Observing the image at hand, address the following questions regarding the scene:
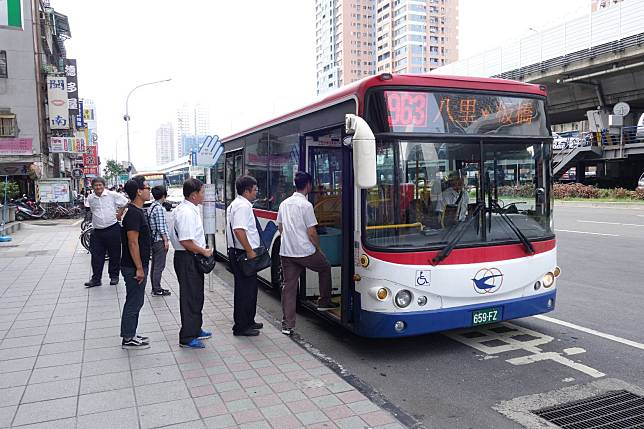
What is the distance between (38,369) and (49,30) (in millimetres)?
42425

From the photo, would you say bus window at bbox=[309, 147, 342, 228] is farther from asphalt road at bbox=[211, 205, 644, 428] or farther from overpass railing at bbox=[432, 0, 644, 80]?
overpass railing at bbox=[432, 0, 644, 80]

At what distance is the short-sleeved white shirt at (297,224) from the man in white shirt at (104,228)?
404 centimetres

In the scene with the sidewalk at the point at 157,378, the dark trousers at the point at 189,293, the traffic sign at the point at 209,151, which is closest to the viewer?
the sidewalk at the point at 157,378

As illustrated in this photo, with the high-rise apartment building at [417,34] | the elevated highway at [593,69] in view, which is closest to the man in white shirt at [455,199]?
the elevated highway at [593,69]

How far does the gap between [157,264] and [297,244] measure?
3.57m

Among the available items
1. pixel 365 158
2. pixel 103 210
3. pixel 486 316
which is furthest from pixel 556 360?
pixel 103 210

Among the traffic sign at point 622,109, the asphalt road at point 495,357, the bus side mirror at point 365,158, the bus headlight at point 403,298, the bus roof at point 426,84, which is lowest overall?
the asphalt road at point 495,357

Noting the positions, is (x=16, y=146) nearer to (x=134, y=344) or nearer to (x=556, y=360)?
(x=134, y=344)

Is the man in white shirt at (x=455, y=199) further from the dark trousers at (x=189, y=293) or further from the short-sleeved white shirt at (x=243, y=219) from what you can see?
the dark trousers at (x=189, y=293)

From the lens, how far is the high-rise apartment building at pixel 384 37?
123 metres

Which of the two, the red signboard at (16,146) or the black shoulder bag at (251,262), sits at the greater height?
the red signboard at (16,146)

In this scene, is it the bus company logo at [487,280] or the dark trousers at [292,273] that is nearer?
the bus company logo at [487,280]

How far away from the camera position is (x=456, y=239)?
522 centimetres

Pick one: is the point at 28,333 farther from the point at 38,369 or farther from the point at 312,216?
the point at 312,216
